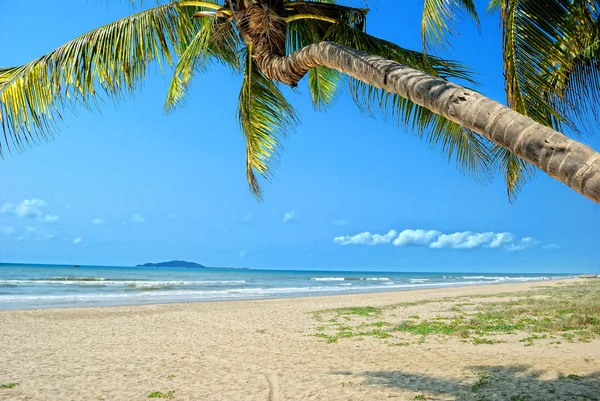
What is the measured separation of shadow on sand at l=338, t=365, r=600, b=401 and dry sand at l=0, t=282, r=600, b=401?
11mm

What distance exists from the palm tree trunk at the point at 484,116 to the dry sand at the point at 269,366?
321 cm

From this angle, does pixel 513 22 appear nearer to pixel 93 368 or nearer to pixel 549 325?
pixel 93 368

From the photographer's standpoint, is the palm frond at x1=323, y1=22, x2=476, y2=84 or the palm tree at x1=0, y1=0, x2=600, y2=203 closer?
the palm tree at x1=0, y1=0, x2=600, y2=203

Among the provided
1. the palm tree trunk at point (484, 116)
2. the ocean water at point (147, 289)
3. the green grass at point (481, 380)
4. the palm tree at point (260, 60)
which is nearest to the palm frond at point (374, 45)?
the palm tree at point (260, 60)

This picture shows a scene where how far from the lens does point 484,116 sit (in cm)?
295

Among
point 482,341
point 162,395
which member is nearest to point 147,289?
point 482,341

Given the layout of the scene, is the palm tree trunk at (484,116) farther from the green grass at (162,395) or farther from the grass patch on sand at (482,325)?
the grass patch on sand at (482,325)

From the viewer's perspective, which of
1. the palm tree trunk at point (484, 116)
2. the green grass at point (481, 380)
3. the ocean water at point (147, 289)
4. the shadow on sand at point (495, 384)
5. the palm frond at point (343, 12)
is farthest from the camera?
the ocean water at point (147, 289)

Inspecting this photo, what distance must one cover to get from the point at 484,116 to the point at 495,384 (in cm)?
374

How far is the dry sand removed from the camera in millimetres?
5434

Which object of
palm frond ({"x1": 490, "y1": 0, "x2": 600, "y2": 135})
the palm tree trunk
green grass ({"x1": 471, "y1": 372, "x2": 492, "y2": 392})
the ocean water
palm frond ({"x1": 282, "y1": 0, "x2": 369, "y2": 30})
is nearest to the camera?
the palm tree trunk

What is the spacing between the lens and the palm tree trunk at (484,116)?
2.42 meters

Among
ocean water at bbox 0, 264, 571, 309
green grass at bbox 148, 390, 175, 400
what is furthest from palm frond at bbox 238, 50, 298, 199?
ocean water at bbox 0, 264, 571, 309

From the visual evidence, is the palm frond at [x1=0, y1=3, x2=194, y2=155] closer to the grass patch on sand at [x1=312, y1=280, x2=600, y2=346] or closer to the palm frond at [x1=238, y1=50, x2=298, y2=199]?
the palm frond at [x1=238, y1=50, x2=298, y2=199]
